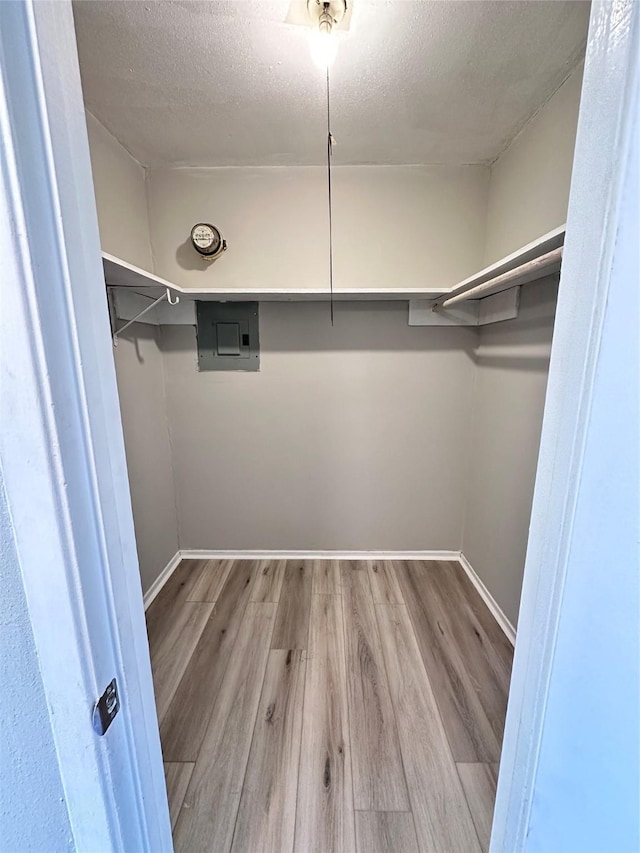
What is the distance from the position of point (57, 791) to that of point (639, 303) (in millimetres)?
1117


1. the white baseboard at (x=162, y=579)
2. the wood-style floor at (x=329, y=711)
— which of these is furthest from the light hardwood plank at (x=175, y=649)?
the white baseboard at (x=162, y=579)

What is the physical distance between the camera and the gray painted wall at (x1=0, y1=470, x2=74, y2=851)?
0.44 metres

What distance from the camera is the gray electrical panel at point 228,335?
2172 mm

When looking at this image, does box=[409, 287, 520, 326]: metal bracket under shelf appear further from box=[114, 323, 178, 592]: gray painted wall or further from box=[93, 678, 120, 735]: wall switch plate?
box=[93, 678, 120, 735]: wall switch plate

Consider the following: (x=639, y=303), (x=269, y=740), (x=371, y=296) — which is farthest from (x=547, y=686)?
(x=371, y=296)

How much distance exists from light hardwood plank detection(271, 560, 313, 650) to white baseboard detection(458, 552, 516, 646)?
3.47ft

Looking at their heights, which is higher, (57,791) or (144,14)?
(144,14)

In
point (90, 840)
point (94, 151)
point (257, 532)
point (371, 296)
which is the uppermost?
point (94, 151)

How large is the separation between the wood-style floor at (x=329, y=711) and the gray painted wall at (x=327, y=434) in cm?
34

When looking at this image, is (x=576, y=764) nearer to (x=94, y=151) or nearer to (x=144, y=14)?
(x=144, y=14)

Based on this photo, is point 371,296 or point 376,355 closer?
point 371,296

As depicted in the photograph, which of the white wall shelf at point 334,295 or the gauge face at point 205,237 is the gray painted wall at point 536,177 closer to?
the white wall shelf at point 334,295

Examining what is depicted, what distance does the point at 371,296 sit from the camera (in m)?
1.96

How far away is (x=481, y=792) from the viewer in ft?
3.84
